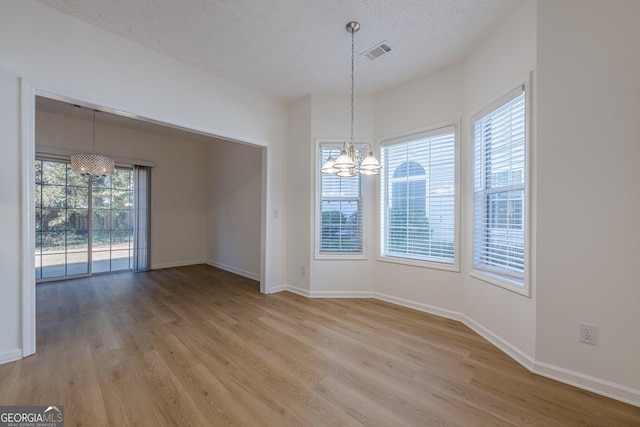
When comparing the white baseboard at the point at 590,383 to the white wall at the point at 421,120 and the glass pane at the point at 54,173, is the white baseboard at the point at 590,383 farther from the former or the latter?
the glass pane at the point at 54,173

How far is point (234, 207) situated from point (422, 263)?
421 cm

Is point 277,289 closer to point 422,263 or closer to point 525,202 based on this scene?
point 422,263

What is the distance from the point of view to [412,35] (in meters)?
2.74

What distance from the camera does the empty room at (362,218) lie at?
185 centimetres

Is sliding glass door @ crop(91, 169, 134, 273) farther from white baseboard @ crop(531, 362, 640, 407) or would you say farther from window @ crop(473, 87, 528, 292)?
white baseboard @ crop(531, 362, 640, 407)

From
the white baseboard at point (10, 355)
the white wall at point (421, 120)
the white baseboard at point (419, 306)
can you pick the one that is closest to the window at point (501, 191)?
the white wall at point (421, 120)

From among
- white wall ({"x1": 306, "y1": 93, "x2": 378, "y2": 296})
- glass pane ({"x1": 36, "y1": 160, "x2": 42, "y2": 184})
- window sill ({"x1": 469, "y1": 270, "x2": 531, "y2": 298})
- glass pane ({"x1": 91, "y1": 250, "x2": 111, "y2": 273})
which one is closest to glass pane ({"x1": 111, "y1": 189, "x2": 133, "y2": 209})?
glass pane ({"x1": 91, "y1": 250, "x2": 111, "y2": 273})

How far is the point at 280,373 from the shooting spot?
212cm

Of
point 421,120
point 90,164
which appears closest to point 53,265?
point 90,164

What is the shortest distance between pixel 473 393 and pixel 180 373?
225 cm

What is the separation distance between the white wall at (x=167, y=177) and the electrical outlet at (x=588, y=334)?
23.0ft

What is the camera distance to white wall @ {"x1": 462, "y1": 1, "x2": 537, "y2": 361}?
224cm

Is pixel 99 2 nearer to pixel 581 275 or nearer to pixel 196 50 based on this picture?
pixel 196 50

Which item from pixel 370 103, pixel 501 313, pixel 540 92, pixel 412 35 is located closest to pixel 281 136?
pixel 370 103
